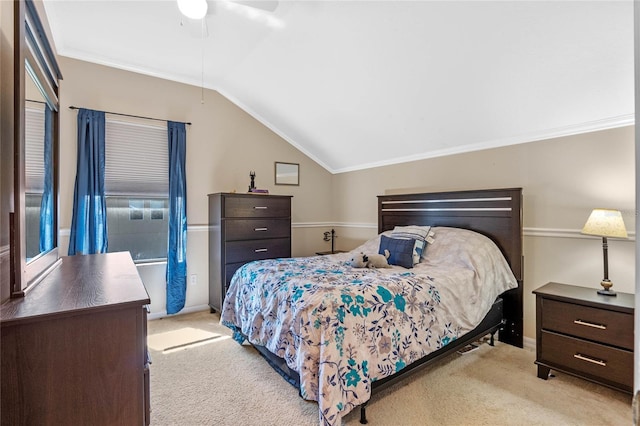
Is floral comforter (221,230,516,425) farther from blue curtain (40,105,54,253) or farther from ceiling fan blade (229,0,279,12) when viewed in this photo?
ceiling fan blade (229,0,279,12)

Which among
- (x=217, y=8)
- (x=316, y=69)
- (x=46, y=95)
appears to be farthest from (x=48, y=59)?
(x=316, y=69)

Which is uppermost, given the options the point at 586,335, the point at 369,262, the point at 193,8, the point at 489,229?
the point at 193,8

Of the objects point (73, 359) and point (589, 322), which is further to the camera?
point (589, 322)

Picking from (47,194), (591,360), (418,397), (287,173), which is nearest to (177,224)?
(287,173)

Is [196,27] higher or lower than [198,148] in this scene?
higher

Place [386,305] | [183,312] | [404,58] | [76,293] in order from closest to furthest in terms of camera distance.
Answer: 1. [76,293]
2. [386,305]
3. [404,58]
4. [183,312]

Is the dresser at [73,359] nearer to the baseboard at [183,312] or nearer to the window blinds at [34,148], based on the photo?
the window blinds at [34,148]

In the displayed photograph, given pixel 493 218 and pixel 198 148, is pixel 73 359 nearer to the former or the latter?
pixel 493 218

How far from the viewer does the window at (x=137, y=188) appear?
10.9ft

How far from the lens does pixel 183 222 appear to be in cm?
359

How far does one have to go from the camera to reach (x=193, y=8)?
2.26 metres

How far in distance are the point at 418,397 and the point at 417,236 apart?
147 cm

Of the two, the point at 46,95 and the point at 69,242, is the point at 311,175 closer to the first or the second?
the point at 69,242

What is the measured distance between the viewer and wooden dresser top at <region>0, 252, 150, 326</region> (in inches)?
34.4
